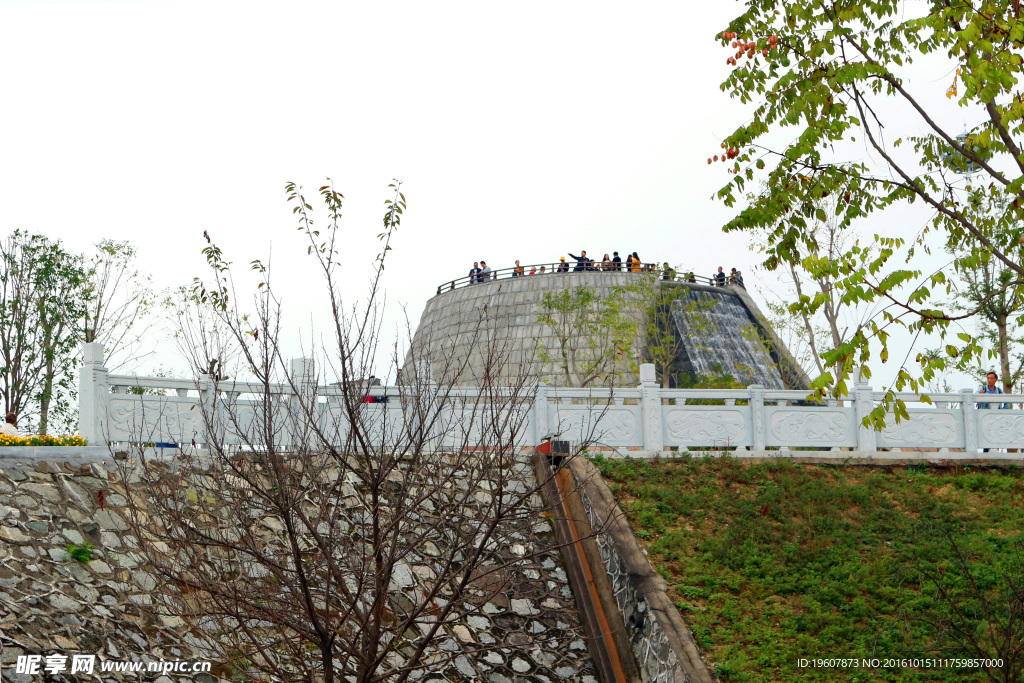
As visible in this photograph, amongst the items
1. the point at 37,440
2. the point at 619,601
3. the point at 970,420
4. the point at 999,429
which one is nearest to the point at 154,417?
the point at 37,440

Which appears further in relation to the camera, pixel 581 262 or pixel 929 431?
pixel 581 262

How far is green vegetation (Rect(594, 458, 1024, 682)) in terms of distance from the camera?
7781 millimetres

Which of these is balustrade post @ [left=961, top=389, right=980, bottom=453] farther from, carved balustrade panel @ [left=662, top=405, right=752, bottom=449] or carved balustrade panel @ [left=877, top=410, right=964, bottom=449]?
carved balustrade panel @ [left=662, top=405, right=752, bottom=449]

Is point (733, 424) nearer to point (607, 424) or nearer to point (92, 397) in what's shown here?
point (607, 424)

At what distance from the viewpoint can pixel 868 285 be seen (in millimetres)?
6992

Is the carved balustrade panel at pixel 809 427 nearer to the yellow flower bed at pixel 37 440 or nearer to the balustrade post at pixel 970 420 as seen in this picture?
the balustrade post at pixel 970 420

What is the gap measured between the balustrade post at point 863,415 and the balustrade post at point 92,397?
9.50 m

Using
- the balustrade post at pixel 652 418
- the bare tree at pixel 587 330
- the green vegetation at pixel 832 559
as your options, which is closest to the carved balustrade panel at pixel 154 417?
the green vegetation at pixel 832 559

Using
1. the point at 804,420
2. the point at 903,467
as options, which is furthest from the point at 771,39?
the point at 903,467

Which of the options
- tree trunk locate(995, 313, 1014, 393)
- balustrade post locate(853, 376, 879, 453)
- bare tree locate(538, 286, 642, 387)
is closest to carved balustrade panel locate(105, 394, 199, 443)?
balustrade post locate(853, 376, 879, 453)

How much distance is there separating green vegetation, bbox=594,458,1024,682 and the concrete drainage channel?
199 mm

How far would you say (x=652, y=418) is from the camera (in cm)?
1166

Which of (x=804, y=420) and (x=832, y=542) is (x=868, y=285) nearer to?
(x=832, y=542)

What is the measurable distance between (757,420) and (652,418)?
1.47 metres
